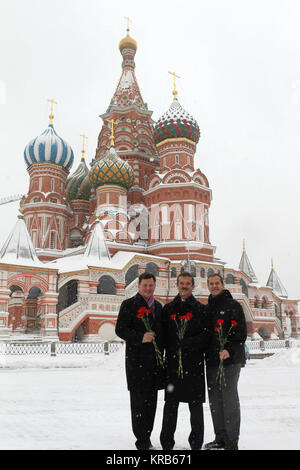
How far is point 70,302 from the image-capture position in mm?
22344

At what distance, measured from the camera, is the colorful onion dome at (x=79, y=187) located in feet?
102

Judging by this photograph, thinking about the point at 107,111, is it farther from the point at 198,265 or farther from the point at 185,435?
the point at 185,435

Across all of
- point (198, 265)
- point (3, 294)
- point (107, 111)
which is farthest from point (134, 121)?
point (3, 294)

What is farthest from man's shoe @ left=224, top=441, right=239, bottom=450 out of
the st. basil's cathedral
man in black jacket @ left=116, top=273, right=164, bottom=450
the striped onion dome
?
the striped onion dome

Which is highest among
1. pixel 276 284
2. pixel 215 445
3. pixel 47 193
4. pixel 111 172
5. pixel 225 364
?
pixel 111 172

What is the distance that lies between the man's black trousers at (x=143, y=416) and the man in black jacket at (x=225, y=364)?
53 centimetres

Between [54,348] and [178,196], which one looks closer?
[54,348]

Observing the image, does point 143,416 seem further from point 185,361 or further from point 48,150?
point 48,150

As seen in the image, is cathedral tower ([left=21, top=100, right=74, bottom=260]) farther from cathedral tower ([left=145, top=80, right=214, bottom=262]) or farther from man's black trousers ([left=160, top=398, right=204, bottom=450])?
man's black trousers ([left=160, top=398, right=204, bottom=450])

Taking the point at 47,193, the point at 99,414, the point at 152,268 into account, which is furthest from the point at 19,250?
the point at 99,414

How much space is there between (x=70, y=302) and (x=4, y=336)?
5.16 metres

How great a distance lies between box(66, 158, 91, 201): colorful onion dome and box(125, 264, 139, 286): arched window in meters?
10.6

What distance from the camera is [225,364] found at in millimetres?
3650

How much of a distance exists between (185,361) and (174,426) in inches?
20.7
